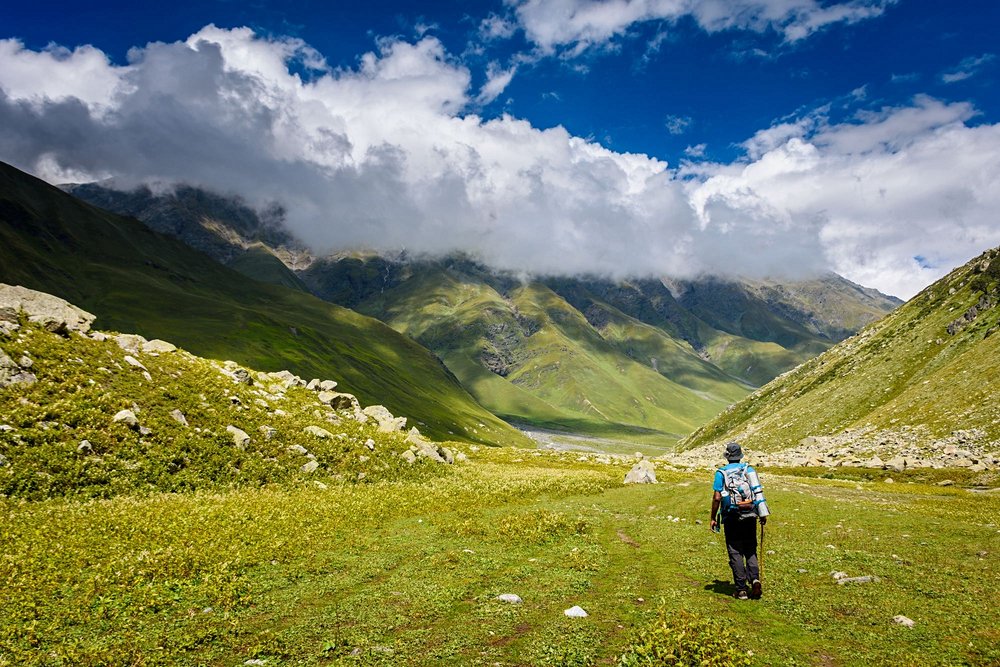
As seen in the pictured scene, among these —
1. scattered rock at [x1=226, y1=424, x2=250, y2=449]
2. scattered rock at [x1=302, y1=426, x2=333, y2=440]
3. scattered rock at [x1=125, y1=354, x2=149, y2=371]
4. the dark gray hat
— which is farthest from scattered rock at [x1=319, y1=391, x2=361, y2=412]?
the dark gray hat

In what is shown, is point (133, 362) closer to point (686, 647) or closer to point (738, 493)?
point (738, 493)

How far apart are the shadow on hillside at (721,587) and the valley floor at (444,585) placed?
0.11m

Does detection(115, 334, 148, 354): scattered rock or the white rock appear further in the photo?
detection(115, 334, 148, 354): scattered rock

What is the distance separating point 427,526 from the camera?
26.2 metres

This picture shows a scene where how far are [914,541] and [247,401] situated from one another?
41.4 metres

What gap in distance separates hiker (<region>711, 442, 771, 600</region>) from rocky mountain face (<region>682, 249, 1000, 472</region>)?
63234 millimetres

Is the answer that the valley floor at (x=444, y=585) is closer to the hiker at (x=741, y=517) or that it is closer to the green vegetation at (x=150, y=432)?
the hiker at (x=741, y=517)

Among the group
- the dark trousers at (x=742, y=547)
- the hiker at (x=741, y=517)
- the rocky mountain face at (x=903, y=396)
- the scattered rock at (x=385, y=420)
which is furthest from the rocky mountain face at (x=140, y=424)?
the rocky mountain face at (x=903, y=396)

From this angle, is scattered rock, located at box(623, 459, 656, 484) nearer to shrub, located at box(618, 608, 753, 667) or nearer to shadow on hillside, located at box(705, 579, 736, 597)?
shadow on hillside, located at box(705, 579, 736, 597)

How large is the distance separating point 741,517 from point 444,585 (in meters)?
9.86

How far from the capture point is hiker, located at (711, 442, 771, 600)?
15.9m

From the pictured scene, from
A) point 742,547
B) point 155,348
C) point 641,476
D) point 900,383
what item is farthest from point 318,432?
point 900,383

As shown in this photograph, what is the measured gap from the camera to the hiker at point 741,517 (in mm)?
15930

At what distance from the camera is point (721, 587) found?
1669 cm
